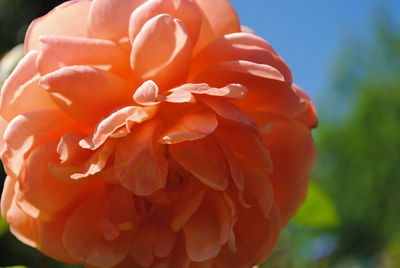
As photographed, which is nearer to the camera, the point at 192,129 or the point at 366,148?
the point at 192,129

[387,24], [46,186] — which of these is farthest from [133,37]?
[387,24]

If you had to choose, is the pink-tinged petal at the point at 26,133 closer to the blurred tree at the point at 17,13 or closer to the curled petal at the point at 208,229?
the curled petal at the point at 208,229

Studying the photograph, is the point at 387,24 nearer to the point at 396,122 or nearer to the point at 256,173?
the point at 396,122

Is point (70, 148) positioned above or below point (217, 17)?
below

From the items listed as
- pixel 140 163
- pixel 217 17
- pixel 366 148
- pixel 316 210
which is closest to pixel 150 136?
pixel 140 163

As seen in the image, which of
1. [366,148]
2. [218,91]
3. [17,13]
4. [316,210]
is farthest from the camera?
[366,148]

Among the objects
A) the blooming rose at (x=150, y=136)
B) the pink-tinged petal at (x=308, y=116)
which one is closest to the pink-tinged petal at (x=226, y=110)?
the blooming rose at (x=150, y=136)

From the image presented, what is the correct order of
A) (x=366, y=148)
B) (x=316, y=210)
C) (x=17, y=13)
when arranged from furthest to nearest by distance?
(x=366, y=148), (x=17, y=13), (x=316, y=210)

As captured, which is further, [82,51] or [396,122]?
[396,122]

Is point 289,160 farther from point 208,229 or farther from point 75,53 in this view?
point 75,53
